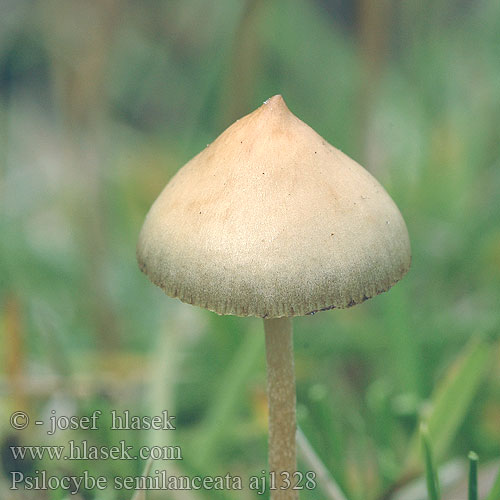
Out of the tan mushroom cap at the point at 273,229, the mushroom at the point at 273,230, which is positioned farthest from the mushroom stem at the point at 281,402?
the tan mushroom cap at the point at 273,229

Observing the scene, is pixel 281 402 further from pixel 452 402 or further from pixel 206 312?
pixel 206 312

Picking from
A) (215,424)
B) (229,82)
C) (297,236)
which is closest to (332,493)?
(215,424)

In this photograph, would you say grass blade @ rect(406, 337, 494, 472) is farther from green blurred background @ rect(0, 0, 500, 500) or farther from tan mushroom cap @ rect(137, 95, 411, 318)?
tan mushroom cap @ rect(137, 95, 411, 318)


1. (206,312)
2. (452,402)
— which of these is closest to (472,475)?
(452,402)

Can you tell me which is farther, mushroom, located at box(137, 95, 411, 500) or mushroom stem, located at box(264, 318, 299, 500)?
mushroom stem, located at box(264, 318, 299, 500)

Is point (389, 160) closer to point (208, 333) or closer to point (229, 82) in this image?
point (229, 82)

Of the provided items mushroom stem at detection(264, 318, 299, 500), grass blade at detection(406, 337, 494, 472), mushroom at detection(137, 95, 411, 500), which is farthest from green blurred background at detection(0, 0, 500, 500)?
mushroom at detection(137, 95, 411, 500)

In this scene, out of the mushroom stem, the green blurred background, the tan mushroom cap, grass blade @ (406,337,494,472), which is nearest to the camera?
the tan mushroom cap
